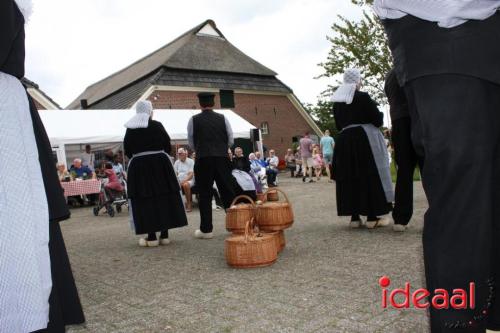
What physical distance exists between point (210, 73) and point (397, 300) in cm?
2822

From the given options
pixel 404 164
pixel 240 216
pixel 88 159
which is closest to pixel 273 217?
pixel 240 216

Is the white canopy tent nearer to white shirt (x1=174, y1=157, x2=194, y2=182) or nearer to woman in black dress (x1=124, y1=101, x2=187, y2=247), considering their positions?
white shirt (x1=174, y1=157, x2=194, y2=182)

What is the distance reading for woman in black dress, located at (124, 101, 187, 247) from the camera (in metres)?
5.52

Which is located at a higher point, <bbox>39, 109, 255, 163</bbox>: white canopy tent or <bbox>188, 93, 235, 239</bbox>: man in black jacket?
<bbox>39, 109, 255, 163</bbox>: white canopy tent

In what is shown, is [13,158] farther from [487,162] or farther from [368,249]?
[368,249]

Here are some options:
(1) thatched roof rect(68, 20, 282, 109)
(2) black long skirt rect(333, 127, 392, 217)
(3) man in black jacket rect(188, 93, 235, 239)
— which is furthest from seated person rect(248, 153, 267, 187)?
(1) thatched roof rect(68, 20, 282, 109)

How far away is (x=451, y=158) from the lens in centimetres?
152

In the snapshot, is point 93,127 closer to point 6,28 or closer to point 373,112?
point 373,112

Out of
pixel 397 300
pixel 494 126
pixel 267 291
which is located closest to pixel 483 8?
pixel 494 126

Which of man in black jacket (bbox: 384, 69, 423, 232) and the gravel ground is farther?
man in black jacket (bbox: 384, 69, 423, 232)

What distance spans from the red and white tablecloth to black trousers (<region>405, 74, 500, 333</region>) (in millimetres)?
12191

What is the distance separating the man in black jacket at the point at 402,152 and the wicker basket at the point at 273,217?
1254mm

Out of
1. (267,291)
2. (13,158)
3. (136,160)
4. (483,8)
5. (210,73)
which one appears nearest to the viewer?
(483,8)

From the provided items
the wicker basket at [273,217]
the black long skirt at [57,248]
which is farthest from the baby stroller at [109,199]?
the black long skirt at [57,248]
